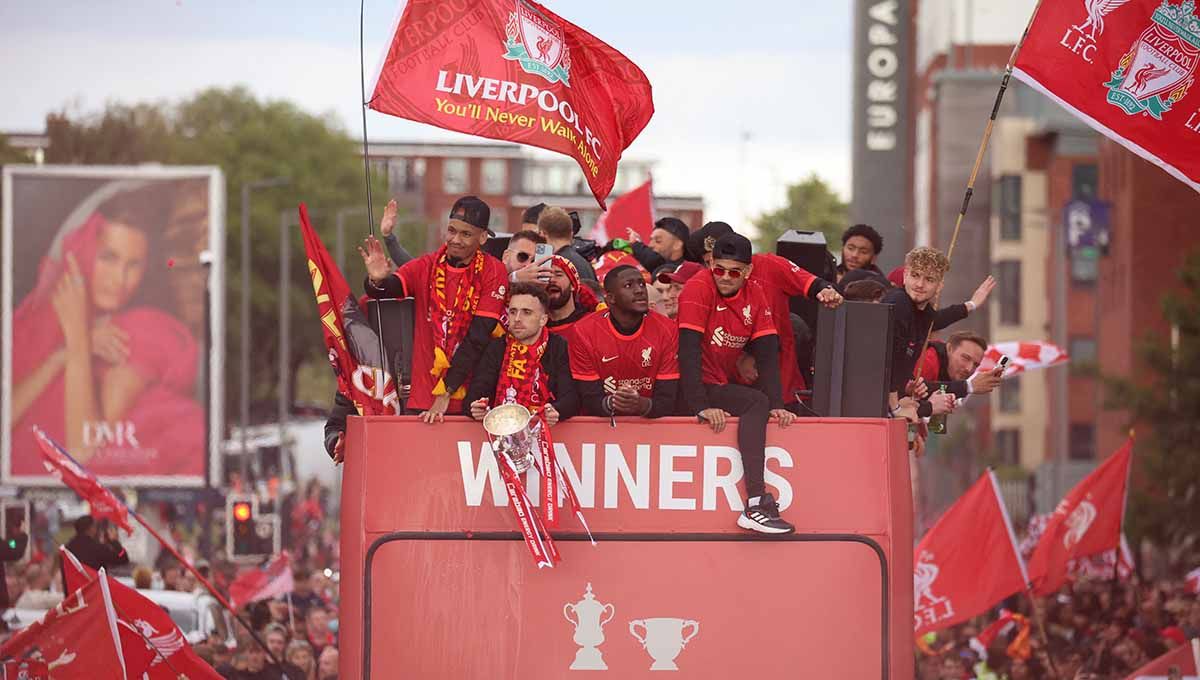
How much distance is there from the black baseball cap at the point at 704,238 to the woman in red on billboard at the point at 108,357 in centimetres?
2952

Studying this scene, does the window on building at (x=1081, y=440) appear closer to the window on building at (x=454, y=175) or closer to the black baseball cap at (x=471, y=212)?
the black baseball cap at (x=471, y=212)

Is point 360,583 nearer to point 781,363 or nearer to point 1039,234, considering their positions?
point 781,363

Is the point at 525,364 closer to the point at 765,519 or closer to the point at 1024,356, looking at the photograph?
the point at 765,519

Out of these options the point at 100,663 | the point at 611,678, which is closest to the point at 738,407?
the point at 611,678

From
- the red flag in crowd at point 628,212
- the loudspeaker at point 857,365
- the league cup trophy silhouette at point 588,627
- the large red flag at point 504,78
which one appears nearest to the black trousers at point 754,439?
the loudspeaker at point 857,365

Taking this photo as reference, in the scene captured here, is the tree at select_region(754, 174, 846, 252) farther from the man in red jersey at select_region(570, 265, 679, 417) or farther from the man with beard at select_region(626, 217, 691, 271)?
the man in red jersey at select_region(570, 265, 679, 417)

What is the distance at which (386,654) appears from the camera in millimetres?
7820

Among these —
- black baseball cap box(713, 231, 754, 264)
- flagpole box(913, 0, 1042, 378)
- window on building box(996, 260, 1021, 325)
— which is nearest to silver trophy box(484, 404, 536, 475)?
black baseball cap box(713, 231, 754, 264)

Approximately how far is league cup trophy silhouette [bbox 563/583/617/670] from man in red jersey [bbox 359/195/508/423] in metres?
1.31

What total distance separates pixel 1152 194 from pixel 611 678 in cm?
4428

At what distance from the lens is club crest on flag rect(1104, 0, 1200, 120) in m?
10.9

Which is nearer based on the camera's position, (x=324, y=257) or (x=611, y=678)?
(x=611, y=678)

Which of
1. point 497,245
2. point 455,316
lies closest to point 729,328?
point 455,316

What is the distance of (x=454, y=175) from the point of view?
5615 inches
